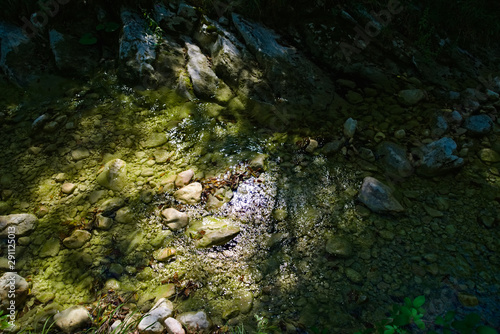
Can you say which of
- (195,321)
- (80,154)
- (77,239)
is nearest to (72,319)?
(77,239)

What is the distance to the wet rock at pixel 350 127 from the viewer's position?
3.36 m

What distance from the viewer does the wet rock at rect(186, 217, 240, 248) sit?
2.59 meters

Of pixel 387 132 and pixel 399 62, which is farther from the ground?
pixel 399 62

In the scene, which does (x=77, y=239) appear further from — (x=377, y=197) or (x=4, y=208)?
(x=377, y=197)

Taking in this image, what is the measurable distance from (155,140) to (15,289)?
5.79 feet

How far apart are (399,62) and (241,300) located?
3.75 m

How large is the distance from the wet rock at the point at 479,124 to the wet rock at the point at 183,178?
10.3 feet

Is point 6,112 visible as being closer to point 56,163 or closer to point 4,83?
point 4,83

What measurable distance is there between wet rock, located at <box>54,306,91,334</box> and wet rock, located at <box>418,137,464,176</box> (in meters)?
3.24

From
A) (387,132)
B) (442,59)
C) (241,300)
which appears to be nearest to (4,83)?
(241,300)

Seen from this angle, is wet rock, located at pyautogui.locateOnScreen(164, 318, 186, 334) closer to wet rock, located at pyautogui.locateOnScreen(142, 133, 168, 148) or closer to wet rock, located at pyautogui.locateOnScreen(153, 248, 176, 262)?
wet rock, located at pyautogui.locateOnScreen(153, 248, 176, 262)

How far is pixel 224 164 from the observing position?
3.13 m

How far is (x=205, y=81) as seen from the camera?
144 inches

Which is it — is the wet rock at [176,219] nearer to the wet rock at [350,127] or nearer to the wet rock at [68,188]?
the wet rock at [68,188]
